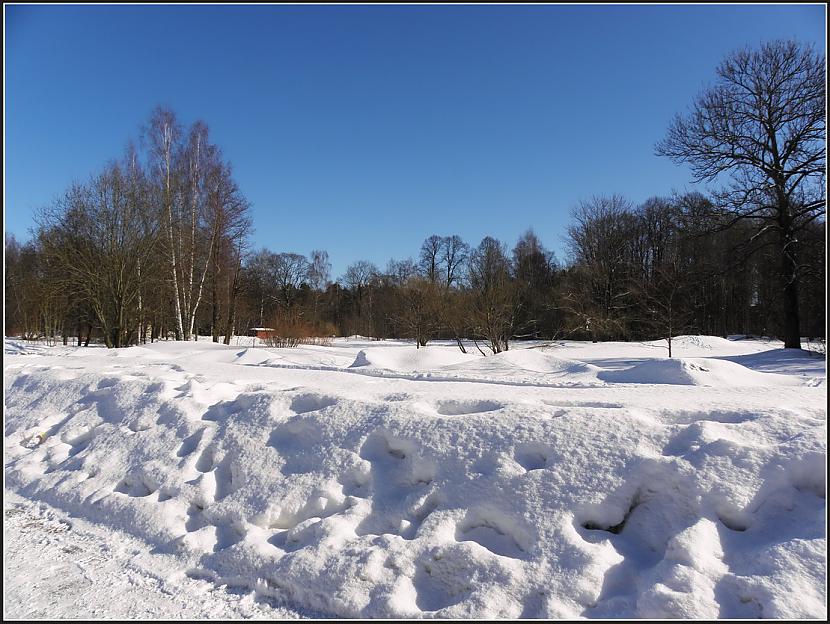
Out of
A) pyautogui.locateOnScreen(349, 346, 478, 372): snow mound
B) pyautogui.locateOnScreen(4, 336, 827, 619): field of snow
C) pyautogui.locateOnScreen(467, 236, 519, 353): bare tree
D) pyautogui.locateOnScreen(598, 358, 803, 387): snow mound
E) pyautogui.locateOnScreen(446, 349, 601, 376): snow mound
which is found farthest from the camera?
pyautogui.locateOnScreen(467, 236, 519, 353): bare tree

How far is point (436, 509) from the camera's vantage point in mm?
3529

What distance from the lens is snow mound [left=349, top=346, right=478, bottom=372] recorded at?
10805 mm

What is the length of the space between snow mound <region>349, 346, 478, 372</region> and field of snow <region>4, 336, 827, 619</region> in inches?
209

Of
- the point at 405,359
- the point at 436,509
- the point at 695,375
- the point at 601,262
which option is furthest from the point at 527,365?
the point at 601,262

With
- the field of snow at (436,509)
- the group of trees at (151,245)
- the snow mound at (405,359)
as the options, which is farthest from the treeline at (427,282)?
the field of snow at (436,509)

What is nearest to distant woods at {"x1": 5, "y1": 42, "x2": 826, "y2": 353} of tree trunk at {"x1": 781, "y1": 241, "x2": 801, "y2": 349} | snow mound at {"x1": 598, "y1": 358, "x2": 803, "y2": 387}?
tree trunk at {"x1": 781, "y1": 241, "x2": 801, "y2": 349}

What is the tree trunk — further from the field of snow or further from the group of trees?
the group of trees

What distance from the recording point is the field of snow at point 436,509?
281 cm

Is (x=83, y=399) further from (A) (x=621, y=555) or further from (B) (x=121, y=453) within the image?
(A) (x=621, y=555)

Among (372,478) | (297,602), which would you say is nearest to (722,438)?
(372,478)

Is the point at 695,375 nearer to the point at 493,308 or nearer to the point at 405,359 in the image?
the point at 405,359

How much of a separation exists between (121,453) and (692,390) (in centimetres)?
644

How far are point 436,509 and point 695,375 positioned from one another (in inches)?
228

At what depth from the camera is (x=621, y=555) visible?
9.89ft
